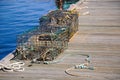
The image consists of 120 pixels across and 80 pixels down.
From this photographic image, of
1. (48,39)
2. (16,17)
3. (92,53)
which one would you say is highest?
(16,17)

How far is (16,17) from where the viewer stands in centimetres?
2025

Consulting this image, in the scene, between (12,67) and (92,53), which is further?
(92,53)

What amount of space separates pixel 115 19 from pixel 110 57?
202 inches

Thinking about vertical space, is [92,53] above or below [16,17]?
below

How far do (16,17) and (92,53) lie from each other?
1250cm

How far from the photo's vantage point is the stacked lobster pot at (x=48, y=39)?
25.8 ft

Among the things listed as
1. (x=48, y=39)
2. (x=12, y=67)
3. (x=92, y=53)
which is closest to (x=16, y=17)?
(x=48, y=39)

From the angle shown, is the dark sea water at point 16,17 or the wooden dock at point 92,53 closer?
the wooden dock at point 92,53

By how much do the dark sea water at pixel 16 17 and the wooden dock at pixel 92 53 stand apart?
11.2 ft

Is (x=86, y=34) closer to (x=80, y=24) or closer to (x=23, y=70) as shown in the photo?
(x=80, y=24)

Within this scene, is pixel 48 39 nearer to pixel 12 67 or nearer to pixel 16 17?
pixel 12 67

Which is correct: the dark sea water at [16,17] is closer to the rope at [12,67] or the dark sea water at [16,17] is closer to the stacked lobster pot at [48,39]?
the stacked lobster pot at [48,39]

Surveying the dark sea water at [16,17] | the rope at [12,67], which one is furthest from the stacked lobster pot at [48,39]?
the dark sea water at [16,17]

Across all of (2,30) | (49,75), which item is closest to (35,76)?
(49,75)
